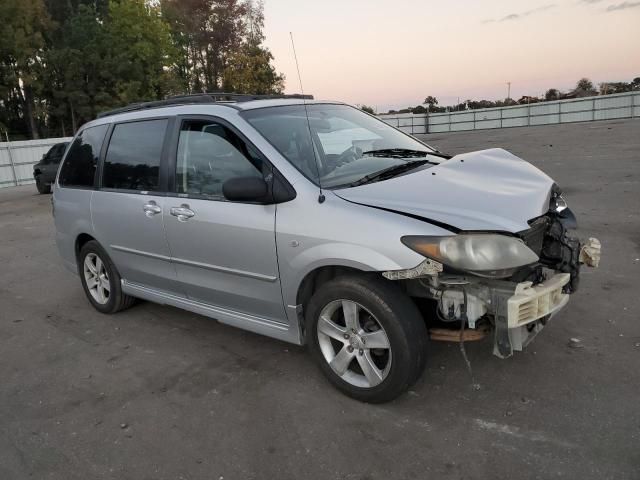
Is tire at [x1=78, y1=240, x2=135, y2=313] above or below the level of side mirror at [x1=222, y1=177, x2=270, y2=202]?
below

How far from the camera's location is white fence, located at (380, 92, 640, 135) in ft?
119

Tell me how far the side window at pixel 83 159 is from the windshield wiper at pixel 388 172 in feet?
8.87

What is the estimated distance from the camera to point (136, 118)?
174 inches

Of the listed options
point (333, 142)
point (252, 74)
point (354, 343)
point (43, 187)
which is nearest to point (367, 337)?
point (354, 343)

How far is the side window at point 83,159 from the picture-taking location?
15.9 feet

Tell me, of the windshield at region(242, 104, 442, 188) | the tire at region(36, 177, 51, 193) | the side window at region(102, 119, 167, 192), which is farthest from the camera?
the tire at region(36, 177, 51, 193)

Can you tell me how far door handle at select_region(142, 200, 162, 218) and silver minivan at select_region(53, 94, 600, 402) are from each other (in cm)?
2

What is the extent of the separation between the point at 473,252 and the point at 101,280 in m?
3.71

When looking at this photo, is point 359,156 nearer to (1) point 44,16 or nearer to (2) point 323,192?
(2) point 323,192

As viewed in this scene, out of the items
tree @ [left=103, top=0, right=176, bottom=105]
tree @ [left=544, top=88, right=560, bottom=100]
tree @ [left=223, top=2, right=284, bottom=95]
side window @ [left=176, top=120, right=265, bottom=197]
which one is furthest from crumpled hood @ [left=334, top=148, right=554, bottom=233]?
tree @ [left=544, top=88, right=560, bottom=100]

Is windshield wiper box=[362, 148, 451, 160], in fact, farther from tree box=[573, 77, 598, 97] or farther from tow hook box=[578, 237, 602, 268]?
tree box=[573, 77, 598, 97]

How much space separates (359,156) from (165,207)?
150 cm

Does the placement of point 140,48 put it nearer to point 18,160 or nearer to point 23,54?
point 23,54

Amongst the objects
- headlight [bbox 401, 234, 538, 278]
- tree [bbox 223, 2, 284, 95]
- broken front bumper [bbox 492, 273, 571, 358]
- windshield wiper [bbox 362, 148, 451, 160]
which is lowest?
broken front bumper [bbox 492, 273, 571, 358]
